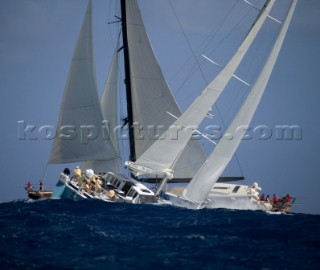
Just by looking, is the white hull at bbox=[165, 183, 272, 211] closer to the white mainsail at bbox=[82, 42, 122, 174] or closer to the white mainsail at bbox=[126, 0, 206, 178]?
the white mainsail at bbox=[126, 0, 206, 178]

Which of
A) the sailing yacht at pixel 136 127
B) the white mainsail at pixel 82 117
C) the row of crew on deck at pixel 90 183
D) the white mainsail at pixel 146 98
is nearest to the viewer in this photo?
the sailing yacht at pixel 136 127

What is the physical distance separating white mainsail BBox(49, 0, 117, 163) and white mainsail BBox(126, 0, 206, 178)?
251 centimetres

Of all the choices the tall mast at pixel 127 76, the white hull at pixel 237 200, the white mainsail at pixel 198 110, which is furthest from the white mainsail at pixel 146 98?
the white mainsail at pixel 198 110

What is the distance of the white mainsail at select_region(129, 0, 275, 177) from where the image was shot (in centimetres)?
2798

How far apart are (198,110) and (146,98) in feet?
21.4

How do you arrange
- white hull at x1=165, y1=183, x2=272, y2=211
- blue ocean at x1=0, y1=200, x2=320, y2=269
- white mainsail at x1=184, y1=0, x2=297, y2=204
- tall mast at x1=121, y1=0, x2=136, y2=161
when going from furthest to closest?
1. tall mast at x1=121, y1=0, x2=136, y2=161
2. white hull at x1=165, y1=183, x2=272, y2=211
3. white mainsail at x1=184, y1=0, x2=297, y2=204
4. blue ocean at x1=0, y1=200, x2=320, y2=269

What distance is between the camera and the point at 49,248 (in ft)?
52.2

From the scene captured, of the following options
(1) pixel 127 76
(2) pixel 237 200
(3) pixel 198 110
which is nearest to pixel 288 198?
(2) pixel 237 200

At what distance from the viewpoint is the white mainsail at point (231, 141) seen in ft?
89.7

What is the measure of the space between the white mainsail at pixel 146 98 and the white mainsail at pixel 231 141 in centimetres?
612

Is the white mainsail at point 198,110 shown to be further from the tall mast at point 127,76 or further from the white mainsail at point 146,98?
the tall mast at point 127,76

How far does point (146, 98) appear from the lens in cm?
3362

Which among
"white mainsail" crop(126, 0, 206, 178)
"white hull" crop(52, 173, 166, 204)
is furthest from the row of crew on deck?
Answer: "white mainsail" crop(126, 0, 206, 178)

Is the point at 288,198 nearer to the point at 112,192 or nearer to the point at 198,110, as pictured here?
the point at 198,110
